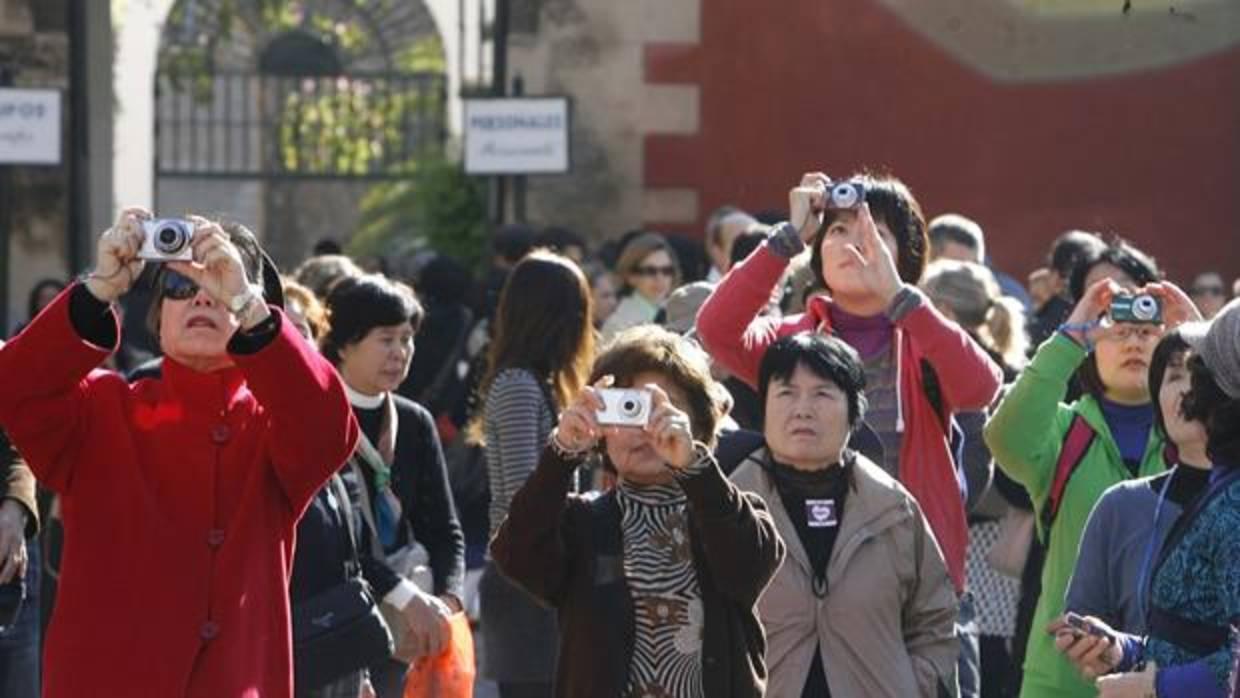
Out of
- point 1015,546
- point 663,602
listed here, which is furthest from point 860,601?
point 1015,546

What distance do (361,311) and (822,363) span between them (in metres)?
1.35

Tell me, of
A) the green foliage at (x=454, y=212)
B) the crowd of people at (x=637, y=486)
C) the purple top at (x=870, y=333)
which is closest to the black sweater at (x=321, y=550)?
the crowd of people at (x=637, y=486)

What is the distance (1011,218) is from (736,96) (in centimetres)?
167

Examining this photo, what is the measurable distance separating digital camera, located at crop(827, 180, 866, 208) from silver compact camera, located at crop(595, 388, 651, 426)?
1.63m

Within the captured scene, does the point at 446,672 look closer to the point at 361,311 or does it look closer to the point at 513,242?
the point at 361,311

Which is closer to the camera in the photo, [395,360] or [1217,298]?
[395,360]

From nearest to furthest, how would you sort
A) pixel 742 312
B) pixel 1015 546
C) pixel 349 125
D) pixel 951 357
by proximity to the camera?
pixel 951 357 < pixel 742 312 < pixel 1015 546 < pixel 349 125

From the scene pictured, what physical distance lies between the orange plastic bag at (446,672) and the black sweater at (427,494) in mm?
147

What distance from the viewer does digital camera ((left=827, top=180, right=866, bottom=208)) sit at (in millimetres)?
7109

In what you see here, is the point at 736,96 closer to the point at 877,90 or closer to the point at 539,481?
the point at 877,90

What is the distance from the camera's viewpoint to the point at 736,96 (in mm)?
17484

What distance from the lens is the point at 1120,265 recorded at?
8766 mm

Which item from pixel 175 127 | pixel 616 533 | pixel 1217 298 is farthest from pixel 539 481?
pixel 175 127

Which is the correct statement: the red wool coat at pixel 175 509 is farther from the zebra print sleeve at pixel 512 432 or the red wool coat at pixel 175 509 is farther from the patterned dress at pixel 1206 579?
the zebra print sleeve at pixel 512 432
